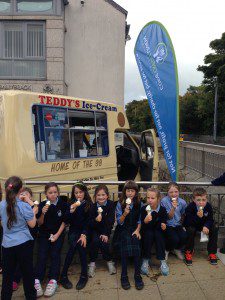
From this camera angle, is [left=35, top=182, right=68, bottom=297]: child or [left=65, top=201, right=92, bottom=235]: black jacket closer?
[left=35, top=182, right=68, bottom=297]: child

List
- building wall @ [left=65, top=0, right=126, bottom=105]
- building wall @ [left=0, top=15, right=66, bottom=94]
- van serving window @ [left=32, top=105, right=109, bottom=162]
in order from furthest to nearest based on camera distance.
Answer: building wall @ [left=65, top=0, right=126, bottom=105], building wall @ [left=0, top=15, right=66, bottom=94], van serving window @ [left=32, top=105, right=109, bottom=162]

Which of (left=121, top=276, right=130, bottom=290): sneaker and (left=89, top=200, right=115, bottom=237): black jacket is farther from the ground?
(left=89, top=200, right=115, bottom=237): black jacket

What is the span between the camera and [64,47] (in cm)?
1348

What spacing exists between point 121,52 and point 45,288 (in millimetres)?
13487

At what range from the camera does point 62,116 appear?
19.7ft

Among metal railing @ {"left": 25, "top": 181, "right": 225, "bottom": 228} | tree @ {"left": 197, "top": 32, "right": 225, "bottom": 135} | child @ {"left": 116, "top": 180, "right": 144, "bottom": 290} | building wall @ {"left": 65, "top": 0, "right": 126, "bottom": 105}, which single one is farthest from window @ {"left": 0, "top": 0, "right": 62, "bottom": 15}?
tree @ {"left": 197, "top": 32, "right": 225, "bottom": 135}

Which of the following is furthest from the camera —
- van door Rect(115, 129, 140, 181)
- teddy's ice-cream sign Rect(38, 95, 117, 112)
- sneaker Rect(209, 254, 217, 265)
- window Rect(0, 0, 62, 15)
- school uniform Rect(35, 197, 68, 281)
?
window Rect(0, 0, 62, 15)

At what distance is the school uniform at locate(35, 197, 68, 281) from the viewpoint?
3.92m

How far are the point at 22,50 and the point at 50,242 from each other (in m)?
10.2

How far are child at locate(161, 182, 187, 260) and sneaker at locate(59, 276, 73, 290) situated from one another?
57.3 inches

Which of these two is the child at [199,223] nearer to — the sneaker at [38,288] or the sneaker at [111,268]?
the sneaker at [111,268]

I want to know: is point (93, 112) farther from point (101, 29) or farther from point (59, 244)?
point (101, 29)

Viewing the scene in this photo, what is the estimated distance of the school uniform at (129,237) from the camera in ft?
13.1

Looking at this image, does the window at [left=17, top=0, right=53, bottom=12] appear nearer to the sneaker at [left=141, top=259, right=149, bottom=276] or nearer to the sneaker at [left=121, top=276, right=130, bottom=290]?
the sneaker at [left=141, top=259, right=149, bottom=276]
